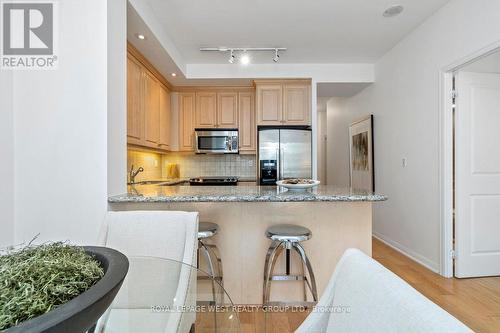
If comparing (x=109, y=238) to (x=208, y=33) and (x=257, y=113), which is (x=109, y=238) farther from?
(x=257, y=113)

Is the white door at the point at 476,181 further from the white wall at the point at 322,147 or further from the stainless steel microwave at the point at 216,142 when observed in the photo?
the white wall at the point at 322,147

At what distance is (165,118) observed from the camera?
3.96m

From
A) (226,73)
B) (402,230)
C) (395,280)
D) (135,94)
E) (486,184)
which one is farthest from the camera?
(226,73)

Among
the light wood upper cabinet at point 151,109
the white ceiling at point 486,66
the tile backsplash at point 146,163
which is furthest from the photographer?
the tile backsplash at point 146,163

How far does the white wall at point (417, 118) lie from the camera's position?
2.28 metres

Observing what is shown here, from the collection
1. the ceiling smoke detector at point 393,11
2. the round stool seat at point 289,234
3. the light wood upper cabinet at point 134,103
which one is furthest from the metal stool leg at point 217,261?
the ceiling smoke detector at point 393,11

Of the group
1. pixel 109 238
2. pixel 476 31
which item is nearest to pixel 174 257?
→ pixel 109 238

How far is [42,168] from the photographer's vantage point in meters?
1.68

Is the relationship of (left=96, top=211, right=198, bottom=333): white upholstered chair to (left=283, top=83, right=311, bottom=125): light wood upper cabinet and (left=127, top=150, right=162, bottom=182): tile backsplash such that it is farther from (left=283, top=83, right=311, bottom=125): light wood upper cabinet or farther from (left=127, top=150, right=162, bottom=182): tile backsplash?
(left=283, top=83, right=311, bottom=125): light wood upper cabinet

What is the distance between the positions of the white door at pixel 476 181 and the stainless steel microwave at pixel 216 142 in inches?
111

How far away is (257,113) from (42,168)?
9.19 feet

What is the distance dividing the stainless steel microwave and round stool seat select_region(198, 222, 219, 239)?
238 centimetres

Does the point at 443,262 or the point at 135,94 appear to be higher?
the point at 135,94

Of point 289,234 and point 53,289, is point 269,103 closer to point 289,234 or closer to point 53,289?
point 289,234
